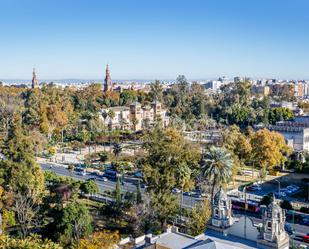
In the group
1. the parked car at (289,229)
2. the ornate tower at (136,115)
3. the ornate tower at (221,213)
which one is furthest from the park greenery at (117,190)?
the ornate tower at (136,115)

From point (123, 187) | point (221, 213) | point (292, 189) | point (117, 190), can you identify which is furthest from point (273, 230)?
point (123, 187)

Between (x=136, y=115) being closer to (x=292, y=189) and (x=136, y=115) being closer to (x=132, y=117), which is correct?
(x=132, y=117)

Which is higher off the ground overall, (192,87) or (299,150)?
(192,87)

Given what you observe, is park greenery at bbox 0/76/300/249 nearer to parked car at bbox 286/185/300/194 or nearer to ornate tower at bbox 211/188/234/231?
ornate tower at bbox 211/188/234/231

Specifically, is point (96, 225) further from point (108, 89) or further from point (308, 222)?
point (108, 89)

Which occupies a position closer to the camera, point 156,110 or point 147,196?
point 147,196

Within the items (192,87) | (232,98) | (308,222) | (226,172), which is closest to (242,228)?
(226,172)

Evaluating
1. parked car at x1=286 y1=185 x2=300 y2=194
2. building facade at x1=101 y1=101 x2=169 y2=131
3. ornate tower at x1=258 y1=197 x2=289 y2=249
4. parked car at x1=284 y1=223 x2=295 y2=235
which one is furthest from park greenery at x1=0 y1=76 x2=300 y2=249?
building facade at x1=101 y1=101 x2=169 y2=131
